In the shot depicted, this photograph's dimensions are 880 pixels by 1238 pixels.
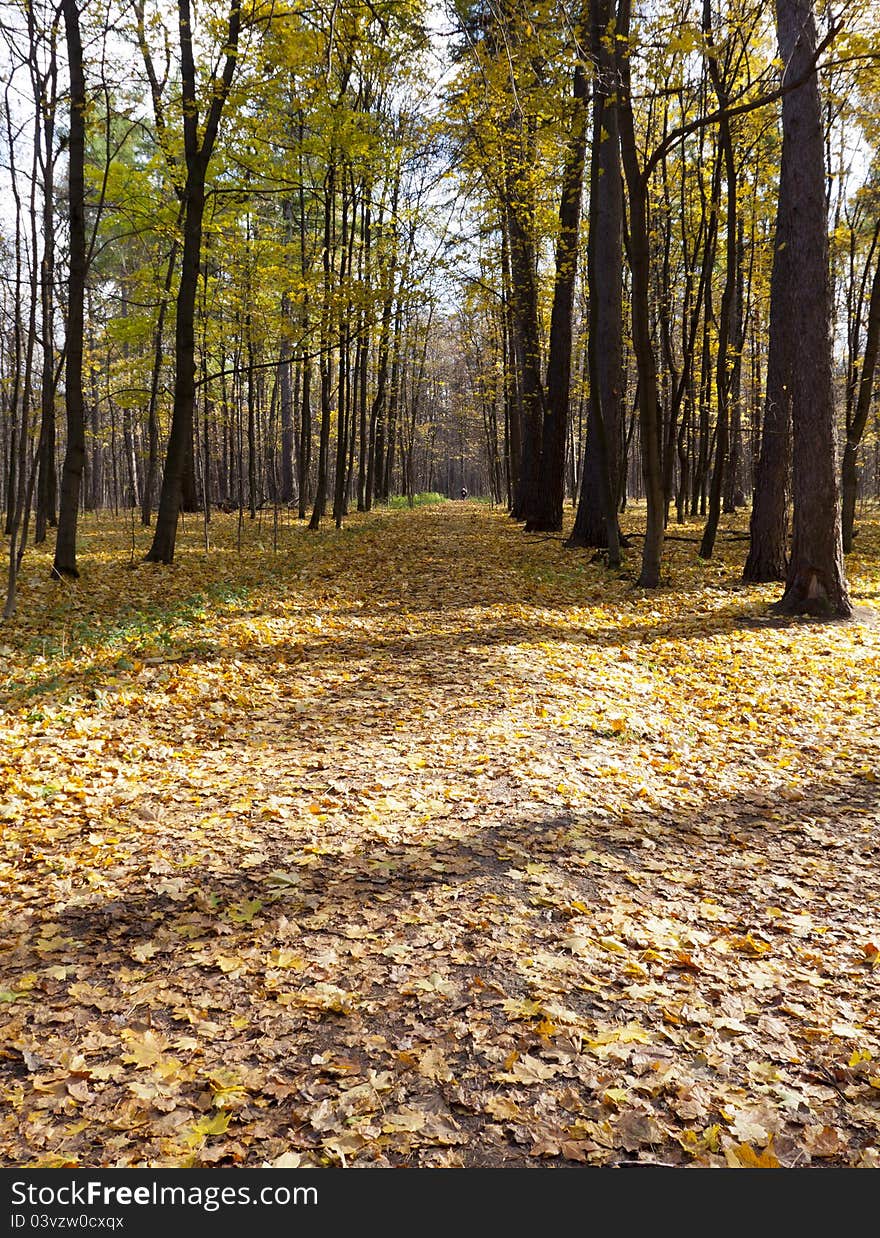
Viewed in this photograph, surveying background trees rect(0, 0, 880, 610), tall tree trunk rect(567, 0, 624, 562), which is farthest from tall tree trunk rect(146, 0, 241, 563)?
tall tree trunk rect(567, 0, 624, 562)

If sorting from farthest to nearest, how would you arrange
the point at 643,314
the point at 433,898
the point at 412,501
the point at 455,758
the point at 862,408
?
1. the point at 412,501
2. the point at 862,408
3. the point at 643,314
4. the point at 455,758
5. the point at 433,898

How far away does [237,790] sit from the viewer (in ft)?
17.1

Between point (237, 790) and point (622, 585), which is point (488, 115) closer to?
point (622, 585)

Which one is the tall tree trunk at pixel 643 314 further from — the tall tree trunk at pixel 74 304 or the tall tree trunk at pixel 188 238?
the tall tree trunk at pixel 74 304

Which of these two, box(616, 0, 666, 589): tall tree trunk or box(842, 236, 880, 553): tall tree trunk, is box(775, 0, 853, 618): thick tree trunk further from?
box(842, 236, 880, 553): tall tree trunk

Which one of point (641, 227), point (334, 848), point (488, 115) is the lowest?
point (334, 848)

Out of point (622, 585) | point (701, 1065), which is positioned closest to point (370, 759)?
point (701, 1065)

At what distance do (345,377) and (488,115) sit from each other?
28.5ft

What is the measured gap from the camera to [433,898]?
13.0ft

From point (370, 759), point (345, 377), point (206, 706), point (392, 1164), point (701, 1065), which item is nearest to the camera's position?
point (392, 1164)

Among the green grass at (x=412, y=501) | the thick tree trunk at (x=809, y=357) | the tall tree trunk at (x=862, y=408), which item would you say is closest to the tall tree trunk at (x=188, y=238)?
the thick tree trunk at (x=809, y=357)

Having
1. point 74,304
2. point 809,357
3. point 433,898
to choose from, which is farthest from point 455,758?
point 74,304

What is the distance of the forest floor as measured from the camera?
2615mm

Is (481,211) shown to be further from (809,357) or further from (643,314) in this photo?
(809,357)
